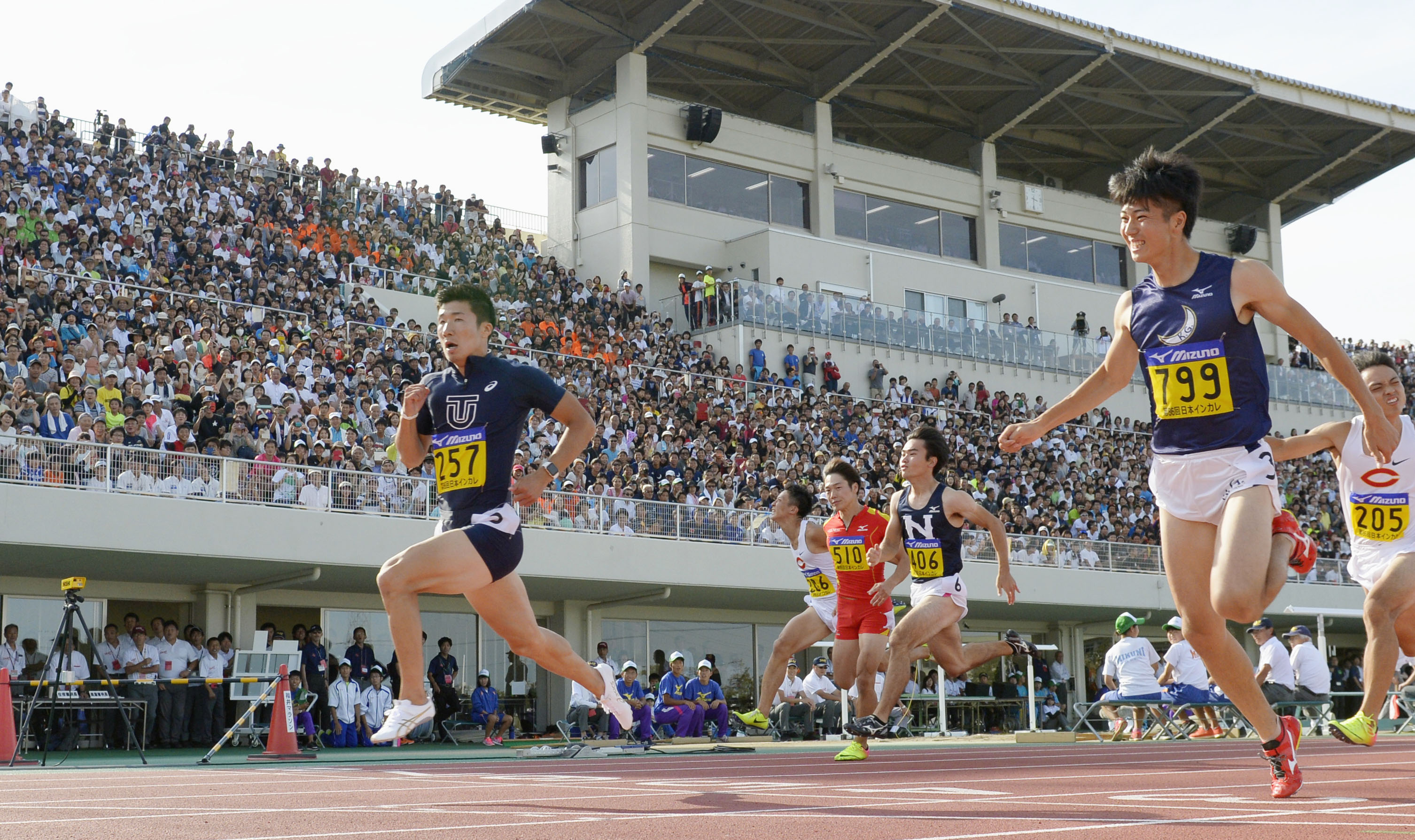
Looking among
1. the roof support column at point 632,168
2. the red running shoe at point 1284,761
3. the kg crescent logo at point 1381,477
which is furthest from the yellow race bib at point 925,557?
the roof support column at point 632,168

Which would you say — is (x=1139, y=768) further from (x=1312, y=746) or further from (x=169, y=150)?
(x=169, y=150)

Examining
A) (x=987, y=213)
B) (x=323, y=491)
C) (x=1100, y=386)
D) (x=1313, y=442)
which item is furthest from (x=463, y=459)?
(x=987, y=213)

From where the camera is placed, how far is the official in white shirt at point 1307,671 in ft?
55.4

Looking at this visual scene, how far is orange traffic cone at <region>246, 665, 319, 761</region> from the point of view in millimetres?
13859

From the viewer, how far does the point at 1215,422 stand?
18.0 feet

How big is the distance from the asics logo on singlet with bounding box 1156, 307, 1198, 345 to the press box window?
107 ft

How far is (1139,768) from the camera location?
874 centimetres

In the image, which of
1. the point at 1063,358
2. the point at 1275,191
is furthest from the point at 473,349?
the point at 1275,191

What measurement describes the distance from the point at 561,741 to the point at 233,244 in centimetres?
1253

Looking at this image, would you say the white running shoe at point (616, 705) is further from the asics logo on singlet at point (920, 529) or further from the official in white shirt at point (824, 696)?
the official in white shirt at point (824, 696)

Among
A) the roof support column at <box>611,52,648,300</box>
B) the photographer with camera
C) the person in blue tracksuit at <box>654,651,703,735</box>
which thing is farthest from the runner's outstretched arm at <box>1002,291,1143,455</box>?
the photographer with camera

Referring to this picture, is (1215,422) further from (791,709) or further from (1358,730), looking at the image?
(791,709)

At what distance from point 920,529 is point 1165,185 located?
4.80m

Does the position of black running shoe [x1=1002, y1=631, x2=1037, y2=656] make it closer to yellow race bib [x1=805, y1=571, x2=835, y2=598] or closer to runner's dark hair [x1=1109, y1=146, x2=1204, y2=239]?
yellow race bib [x1=805, y1=571, x2=835, y2=598]
